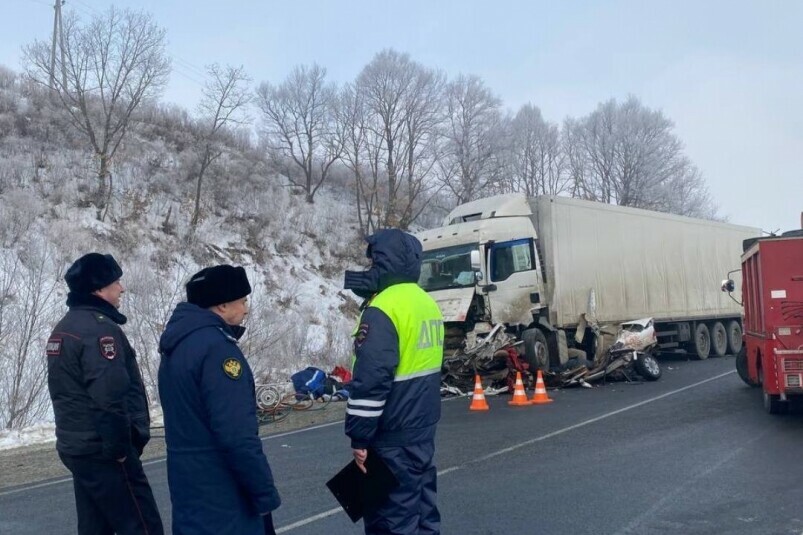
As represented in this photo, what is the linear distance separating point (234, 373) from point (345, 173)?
4599cm

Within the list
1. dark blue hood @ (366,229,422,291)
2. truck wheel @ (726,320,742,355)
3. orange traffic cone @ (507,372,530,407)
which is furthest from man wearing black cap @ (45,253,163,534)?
truck wheel @ (726,320,742,355)

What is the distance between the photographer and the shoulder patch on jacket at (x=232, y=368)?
3.48 metres

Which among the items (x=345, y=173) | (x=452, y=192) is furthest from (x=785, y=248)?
(x=345, y=173)

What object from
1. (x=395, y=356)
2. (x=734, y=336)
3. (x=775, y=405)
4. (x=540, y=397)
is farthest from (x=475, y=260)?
(x=734, y=336)

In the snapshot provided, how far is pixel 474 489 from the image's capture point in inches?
300

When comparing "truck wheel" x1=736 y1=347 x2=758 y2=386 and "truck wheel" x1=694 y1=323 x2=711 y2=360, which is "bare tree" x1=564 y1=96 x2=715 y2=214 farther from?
"truck wheel" x1=736 y1=347 x2=758 y2=386

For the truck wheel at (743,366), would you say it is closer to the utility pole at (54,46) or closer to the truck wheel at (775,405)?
the truck wheel at (775,405)

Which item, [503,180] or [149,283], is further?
[503,180]

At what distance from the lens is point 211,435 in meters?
3.49

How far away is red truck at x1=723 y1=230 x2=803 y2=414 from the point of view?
36.2 ft

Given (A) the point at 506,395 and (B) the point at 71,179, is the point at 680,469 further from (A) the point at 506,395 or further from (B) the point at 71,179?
(B) the point at 71,179

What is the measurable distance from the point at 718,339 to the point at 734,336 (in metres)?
1.25

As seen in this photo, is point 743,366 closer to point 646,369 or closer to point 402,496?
point 646,369

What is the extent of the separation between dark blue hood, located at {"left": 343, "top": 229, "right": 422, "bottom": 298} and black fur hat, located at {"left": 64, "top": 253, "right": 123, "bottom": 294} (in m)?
1.50
